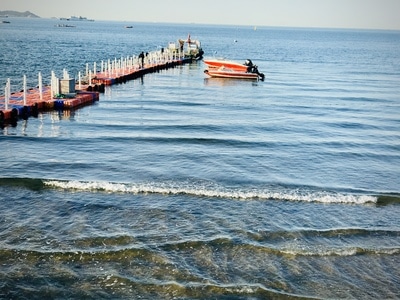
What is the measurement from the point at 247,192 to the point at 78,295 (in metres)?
7.25

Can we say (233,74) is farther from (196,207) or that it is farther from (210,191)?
(196,207)

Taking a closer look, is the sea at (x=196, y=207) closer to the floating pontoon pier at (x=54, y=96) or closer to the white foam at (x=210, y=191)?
the white foam at (x=210, y=191)

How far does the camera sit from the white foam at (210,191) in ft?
46.7

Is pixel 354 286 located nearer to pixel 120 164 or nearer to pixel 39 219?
pixel 39 219

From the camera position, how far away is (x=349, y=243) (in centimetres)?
1124

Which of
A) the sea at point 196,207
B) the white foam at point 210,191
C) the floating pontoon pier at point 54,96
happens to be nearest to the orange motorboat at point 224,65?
the floating pontoon pier at point 54,96

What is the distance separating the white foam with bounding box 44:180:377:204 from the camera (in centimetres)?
1424

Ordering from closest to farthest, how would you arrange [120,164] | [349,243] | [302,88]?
[349,243]
[120,164]
[302,88]

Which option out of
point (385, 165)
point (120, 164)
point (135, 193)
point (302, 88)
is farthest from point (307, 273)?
point (302, 88)

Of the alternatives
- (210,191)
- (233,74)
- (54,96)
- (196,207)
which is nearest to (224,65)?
(233,74)

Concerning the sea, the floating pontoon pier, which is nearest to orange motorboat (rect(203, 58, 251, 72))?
the floating pontoon pier

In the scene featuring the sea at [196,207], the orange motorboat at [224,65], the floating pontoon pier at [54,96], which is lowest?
the sea at [196,207]

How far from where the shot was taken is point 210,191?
47.6 feet

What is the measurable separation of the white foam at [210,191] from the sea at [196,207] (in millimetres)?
60
